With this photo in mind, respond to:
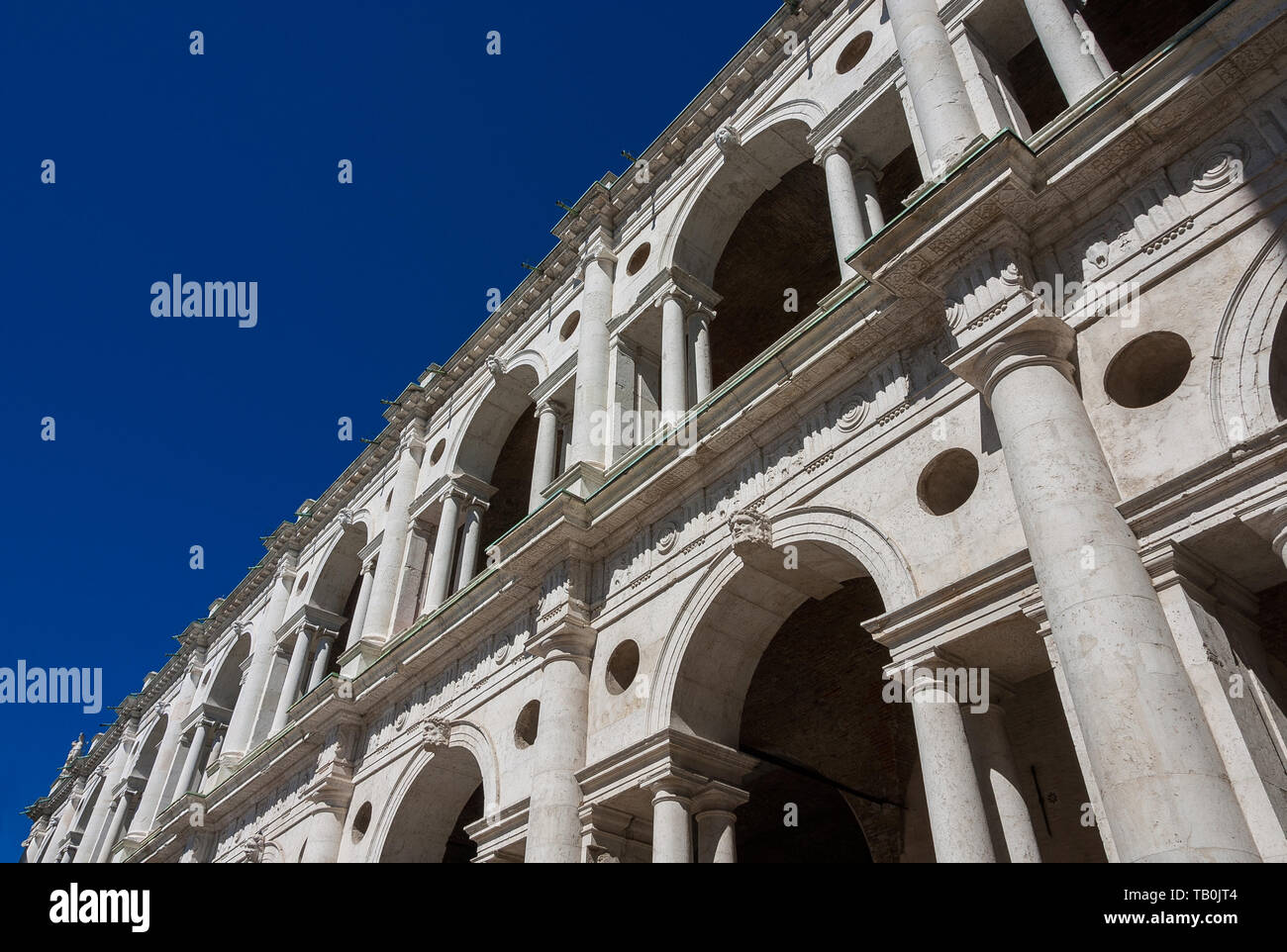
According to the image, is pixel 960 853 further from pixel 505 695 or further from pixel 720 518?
pixel 505 695

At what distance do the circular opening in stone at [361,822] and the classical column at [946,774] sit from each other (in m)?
11.1

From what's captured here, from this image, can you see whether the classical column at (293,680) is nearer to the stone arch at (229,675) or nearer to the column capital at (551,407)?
the stone arch at (229,675)

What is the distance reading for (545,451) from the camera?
662 inches

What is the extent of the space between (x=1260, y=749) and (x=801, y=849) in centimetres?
1045

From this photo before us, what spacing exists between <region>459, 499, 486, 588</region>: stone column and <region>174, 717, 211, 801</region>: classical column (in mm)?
12820

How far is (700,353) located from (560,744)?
20.0 ft

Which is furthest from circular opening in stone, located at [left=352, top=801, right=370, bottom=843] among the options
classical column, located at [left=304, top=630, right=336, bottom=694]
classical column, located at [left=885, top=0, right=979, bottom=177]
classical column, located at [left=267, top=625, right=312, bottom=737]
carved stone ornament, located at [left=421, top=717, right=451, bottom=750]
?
classical column, located at [left=885, top=0, right=979, bottom=177]

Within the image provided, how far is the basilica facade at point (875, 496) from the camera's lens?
6988 mm

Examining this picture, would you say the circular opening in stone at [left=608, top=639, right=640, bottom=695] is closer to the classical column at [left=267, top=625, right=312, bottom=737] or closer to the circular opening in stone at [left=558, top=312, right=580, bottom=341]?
the circular opening in stone at [left=558, top=312, right=580, bottom=341]

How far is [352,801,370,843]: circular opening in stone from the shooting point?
16.1 m

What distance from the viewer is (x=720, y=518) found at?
11484mm

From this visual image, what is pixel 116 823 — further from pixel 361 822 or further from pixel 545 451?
pixel 545 451

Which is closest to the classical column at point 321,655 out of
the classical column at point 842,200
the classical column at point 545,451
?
the classical column at point 545,451

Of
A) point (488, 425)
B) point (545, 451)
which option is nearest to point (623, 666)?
point (545, 451)
